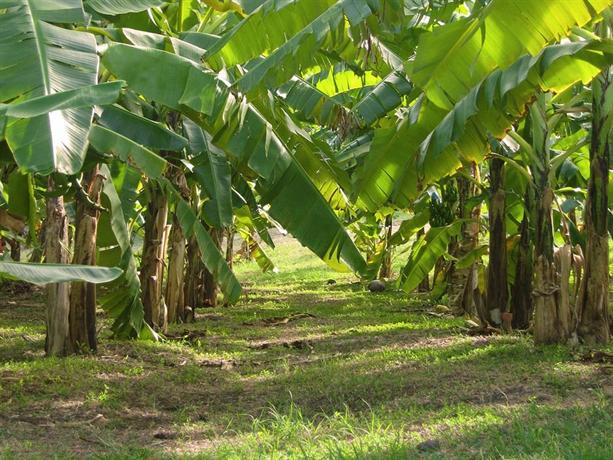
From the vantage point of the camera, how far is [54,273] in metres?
4.60

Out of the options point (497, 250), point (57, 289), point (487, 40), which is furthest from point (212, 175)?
point (497, 250)

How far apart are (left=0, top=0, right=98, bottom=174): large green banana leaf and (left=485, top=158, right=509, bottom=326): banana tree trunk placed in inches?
212

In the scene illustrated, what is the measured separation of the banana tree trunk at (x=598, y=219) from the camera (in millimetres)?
7750

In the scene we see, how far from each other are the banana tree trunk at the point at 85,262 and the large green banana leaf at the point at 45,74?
287 cm

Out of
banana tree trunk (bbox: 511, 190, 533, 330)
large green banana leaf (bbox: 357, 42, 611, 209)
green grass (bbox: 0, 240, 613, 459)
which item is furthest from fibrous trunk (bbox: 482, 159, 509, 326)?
large green banana leaf (bbox: 357, 42, 611, 209)

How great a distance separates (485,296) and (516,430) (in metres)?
5.23

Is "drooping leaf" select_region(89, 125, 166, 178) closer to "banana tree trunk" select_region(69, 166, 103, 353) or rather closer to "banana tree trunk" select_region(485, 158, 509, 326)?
"banana tree trunk" select_region(69, 166, 103, 353)

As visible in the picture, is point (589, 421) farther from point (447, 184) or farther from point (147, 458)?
point (447, 184)

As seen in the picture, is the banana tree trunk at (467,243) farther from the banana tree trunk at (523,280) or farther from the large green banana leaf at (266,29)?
the large green banana leaf at (266,29)

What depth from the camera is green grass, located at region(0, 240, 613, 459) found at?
196 inches

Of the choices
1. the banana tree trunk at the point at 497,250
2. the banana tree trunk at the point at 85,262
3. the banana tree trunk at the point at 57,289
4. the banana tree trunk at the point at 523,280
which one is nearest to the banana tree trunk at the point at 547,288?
the banana tree trunk at the point at 523,280

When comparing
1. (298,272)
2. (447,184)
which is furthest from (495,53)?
(298,272)

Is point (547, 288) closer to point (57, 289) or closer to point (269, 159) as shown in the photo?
point (269, 159)

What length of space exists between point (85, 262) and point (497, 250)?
443 centimetres
